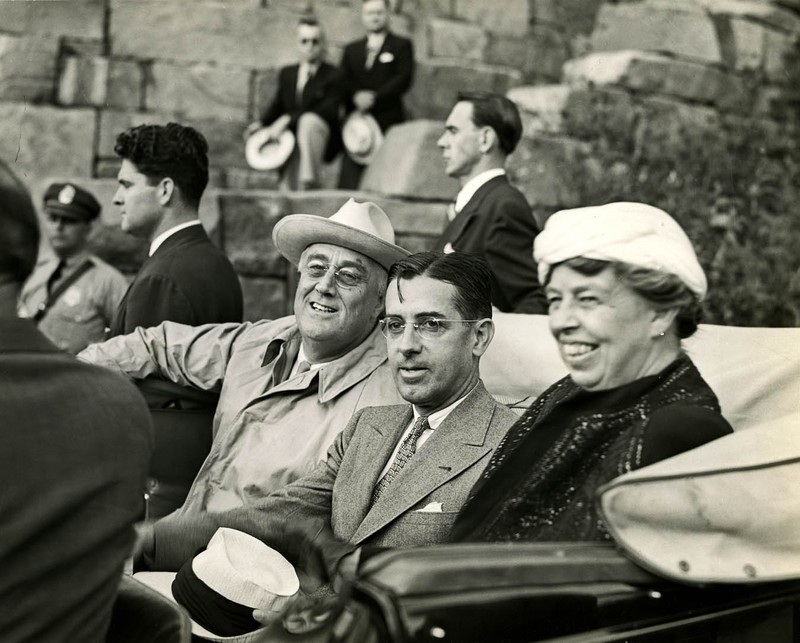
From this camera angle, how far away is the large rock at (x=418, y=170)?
7281mm

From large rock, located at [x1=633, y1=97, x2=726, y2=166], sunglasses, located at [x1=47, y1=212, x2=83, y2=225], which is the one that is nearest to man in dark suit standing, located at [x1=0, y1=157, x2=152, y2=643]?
sunglasses, located at [x1=47, y1=212, x2=83, y2=225]

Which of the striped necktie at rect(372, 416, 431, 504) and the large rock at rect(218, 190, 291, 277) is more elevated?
the striped necktie at rect(372, 416, 431, 504)

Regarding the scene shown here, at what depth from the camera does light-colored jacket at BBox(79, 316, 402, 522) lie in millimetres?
3211

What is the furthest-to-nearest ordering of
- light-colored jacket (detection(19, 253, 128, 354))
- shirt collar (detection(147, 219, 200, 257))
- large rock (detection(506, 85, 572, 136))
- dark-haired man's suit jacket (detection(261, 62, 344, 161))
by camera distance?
dark-haired man's suit jacket (detection(261, 62, 344, 161)) → large rock (detection(506, 85, 572, 136)) → light-colored jacket (detection(19, 253, 128, 354)) → shirt collar (detection(147, 219, 200, 257))

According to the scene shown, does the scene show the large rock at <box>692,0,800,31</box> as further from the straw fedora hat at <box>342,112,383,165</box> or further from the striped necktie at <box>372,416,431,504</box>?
the striped necktie at <box>372,416,431,504</box>

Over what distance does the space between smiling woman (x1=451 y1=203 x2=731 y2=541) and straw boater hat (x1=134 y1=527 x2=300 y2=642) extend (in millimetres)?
544

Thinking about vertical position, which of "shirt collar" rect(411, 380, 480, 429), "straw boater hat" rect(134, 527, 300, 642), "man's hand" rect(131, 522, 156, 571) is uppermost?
"shirt collar" rect(411, 380, 480, 429)

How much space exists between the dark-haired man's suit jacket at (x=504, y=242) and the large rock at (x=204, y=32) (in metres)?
5.55

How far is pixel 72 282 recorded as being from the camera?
579 cm

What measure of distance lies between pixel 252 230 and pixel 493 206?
9.44ft

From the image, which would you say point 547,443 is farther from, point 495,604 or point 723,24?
point 723,24

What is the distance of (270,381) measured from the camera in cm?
347

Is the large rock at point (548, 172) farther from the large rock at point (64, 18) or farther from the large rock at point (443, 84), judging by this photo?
the large rock at point (64, 18)

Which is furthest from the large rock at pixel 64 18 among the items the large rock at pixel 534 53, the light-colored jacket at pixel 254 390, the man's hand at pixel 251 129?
the light-colored jacket at pixel 254 390
